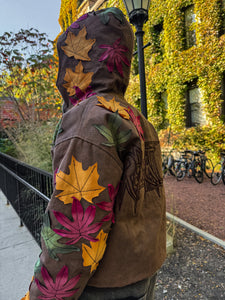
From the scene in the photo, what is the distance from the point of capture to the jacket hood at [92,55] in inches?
32.6

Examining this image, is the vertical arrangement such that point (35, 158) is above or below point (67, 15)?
below

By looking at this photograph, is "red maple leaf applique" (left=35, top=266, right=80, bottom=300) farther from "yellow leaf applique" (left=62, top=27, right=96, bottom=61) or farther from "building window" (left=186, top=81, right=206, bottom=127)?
"building window" (left=186, top=81, right=206, bottom=127)

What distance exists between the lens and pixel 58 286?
67cm

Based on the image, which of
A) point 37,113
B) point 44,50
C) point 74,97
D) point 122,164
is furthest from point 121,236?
point 37,113

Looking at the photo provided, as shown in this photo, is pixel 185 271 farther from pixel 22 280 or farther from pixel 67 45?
pixel 67 45

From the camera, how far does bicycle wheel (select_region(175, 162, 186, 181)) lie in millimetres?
7215

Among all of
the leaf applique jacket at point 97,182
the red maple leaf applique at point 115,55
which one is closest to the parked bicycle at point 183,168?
the leaf applique jacket at point 97,182

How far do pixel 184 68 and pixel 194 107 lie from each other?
5.87ft

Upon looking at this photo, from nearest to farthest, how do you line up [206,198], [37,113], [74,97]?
1. [74,97]
2. [206,198]
3. [37,113]

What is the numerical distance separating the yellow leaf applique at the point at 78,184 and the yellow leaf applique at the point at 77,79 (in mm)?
338

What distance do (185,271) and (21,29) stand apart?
849 centimetres

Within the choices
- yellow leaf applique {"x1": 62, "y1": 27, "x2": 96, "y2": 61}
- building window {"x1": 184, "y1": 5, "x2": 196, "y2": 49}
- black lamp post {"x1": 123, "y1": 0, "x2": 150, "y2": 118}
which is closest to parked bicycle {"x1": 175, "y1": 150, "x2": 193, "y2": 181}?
black lamp post {"x1": 123, "y1": 0, "x2": 150, "y2": 118}

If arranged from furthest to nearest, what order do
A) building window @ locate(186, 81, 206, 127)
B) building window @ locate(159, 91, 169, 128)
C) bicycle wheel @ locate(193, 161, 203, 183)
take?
1. building window @ locate(159, 91, 169, 128)
2. building window @ locate(186, 81, 206, 127)
3. bicycle wheel @ locate(193, 161, 203, 183)

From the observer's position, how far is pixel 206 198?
5324mm
